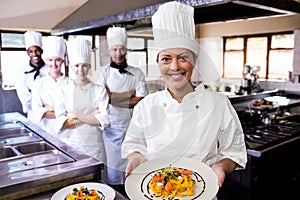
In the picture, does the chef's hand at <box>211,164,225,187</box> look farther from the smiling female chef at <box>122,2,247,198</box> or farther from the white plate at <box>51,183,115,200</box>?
the white plate at <box>51,183,115,200</box>

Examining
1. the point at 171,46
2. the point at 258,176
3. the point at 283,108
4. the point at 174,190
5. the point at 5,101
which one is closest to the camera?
the point at 174,190

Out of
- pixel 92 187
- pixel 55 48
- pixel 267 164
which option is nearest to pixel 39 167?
pixel 92 187

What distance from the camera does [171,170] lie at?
1123 millimetres

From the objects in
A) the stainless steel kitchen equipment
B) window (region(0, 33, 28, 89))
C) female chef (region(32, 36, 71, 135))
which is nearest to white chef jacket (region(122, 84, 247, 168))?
the stainless steel kitchen equipment

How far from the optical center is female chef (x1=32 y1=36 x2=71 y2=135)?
232cm

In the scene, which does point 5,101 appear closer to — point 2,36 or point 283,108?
point 2,36

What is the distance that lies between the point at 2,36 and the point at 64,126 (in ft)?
9.39

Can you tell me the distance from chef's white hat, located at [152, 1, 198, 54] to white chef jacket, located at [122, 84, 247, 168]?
0.24 m

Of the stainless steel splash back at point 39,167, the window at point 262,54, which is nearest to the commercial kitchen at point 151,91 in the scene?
the stainless steel splash back at point 39,167

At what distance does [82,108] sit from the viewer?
7.00 ft

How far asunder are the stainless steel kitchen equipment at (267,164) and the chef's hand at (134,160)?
99 cm

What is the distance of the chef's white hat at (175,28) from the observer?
3.88 feet

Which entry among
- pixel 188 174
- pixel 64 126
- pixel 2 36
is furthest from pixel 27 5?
pixel 188 174

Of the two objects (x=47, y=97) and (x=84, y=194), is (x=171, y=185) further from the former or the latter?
(x=47, y=97)
